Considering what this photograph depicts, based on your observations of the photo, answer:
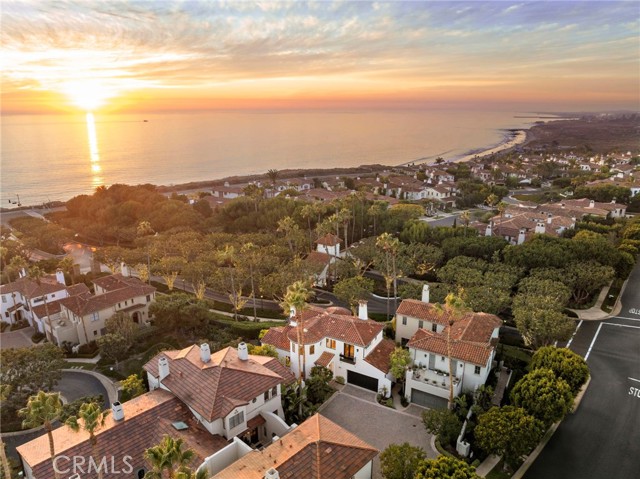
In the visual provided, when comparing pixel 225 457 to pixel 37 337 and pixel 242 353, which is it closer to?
pixel 242 353

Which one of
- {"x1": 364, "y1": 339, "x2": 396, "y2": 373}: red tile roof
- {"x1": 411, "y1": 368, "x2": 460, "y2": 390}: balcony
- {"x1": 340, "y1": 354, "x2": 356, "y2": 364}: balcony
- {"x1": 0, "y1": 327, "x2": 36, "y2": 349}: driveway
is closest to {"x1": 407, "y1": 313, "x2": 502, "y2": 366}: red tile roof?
{"x1": 411, "y1": 368, "x2": 460, "y2": 390}: balcony

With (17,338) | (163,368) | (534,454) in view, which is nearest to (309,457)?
(163,368)

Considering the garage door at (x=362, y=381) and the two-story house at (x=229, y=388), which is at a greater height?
the two-story house at (x=229, y=388)

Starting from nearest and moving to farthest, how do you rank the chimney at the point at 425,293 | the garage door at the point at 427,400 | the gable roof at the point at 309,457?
the gable roof at the point at 309,457, the garage door at the point at 427,400, the chimney at the point at 425,293

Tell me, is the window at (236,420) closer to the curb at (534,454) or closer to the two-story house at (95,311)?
the curb at (534,454)

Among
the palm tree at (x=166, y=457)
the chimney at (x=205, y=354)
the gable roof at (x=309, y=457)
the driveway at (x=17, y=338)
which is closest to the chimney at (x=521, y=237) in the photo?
the gable roof at (x=309, y=457)

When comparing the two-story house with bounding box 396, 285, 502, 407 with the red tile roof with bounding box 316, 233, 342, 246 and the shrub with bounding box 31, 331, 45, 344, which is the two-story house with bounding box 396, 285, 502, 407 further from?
the shrub with bounding box 31, 331, 45, 344
